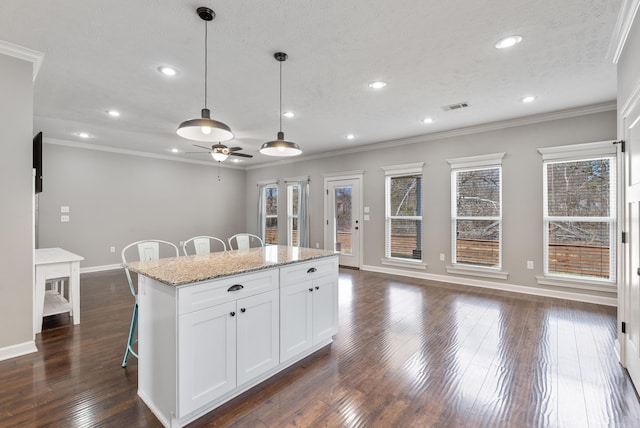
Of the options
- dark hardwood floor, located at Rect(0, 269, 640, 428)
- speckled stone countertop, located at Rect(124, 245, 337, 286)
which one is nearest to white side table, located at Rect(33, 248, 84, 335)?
dark hardwood floor, located at Rect(0, 269, 640, 428)

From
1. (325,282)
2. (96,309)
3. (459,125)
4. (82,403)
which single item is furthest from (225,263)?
(459,125)

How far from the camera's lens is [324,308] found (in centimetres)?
277

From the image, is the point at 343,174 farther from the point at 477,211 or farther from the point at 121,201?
the point at 121,201

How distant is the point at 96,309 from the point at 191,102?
118 inches

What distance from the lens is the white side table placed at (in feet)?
10.4

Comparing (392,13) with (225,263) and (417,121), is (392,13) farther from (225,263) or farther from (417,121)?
(417,121)

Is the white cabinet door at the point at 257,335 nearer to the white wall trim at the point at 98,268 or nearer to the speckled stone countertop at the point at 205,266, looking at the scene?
the speckled stone countertop at the point at 205,266

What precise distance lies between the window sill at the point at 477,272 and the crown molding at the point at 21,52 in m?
6.06

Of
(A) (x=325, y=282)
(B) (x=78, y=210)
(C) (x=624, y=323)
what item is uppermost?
(B) (x=78, y=210)

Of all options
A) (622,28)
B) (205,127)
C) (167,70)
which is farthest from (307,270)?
(622,28)

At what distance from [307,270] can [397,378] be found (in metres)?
1.09

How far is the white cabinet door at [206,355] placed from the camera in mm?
1731

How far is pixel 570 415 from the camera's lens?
1860 millimetres

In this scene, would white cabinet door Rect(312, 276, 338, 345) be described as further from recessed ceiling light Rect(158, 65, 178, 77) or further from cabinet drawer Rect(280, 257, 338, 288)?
recessed ceiling light Rect(158, 65, 178, 77)
